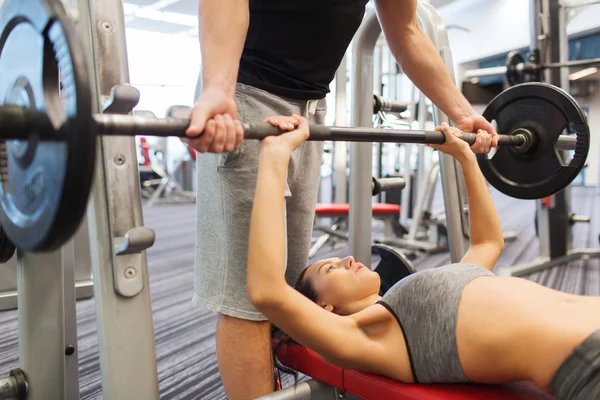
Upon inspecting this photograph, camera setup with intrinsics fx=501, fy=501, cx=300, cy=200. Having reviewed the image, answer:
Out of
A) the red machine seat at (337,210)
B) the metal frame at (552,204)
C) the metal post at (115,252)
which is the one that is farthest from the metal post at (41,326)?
the metal frame at (552,204)

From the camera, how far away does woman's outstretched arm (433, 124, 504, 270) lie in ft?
3.90

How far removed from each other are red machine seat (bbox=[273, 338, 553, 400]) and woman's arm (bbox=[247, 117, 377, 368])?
0.13m

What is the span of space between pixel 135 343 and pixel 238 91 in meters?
0.49

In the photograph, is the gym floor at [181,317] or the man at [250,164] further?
the gym floor at [181,317]

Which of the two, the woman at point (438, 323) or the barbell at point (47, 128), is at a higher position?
the barbell at point (47, 128)

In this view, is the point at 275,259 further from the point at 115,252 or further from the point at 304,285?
the point at 304,285

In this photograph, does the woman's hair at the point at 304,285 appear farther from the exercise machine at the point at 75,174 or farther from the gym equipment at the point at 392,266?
the gym equipment at the point at 392,266

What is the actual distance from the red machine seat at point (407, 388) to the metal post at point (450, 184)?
0.58 metres

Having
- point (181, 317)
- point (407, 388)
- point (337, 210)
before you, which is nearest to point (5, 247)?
point (407, 388)

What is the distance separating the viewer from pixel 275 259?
0.80m

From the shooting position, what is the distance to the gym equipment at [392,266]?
1.49 meters

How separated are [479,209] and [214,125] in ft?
2.45

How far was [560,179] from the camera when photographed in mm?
1351

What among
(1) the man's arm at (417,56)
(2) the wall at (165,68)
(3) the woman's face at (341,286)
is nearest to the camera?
(3) the woman's face at (341,286)
